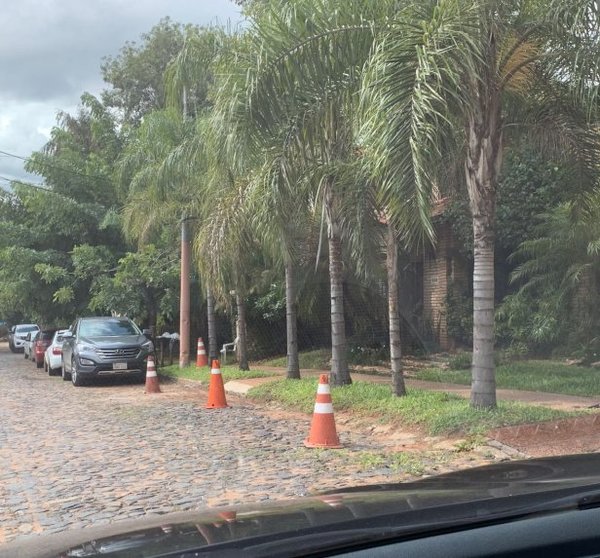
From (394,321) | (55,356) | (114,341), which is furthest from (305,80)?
(55,356)

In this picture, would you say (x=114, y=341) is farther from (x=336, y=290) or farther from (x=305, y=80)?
(x=305, y=80)

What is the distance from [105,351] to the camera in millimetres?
18125

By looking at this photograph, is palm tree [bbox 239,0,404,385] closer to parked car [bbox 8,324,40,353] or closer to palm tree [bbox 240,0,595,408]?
palm tree [bbox 240,0,595,408]

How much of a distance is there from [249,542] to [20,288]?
2440cm

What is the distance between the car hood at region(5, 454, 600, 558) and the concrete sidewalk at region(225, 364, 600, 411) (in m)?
7.41

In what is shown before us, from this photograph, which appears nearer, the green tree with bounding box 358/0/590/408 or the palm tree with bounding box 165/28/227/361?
the green tree with bounding box 358/0/590/408

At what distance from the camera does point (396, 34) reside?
26.8 feet

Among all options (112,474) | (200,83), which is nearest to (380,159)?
(112,474)

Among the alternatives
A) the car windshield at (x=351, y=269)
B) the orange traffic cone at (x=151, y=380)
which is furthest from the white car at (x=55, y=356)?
the orange traffic cone at (x=151, y=380)

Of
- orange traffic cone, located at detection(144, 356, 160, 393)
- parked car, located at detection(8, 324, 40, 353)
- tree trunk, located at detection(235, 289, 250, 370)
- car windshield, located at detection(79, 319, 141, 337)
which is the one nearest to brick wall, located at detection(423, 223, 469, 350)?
tree trunk, located at detection(235, 289, 250, 370)

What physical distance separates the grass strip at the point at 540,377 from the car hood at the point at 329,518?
9156mm

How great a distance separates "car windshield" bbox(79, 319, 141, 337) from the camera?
62.7 ft

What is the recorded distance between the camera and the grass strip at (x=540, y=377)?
39.5 ft

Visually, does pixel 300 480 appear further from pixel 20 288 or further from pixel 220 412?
pixel 20 288
